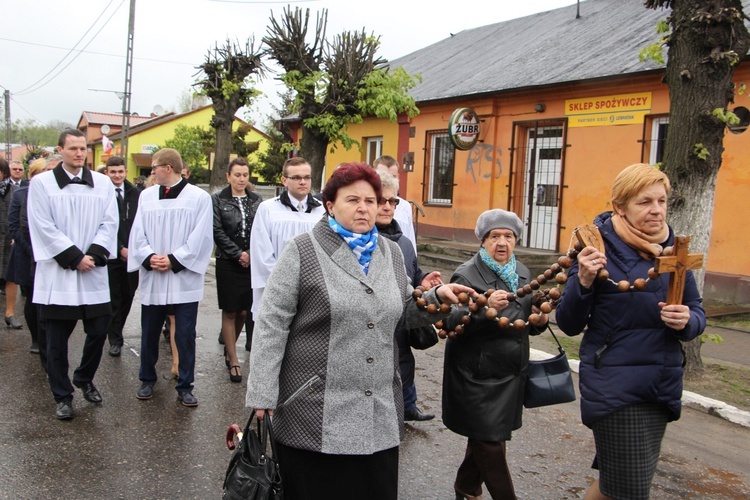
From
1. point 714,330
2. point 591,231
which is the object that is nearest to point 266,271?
point 591,231

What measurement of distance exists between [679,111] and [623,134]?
707cm

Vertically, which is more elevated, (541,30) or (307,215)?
(541,30)

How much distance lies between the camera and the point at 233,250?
6.77 m

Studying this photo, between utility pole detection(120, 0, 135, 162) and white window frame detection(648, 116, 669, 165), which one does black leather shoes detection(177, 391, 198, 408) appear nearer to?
white window frame detection(648, 116, 669, 165)

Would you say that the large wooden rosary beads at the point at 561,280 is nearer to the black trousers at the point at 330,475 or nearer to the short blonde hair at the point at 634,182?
the short blonde hair at the point at 634,182

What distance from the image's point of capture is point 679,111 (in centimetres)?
662

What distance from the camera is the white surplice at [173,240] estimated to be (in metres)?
5.87

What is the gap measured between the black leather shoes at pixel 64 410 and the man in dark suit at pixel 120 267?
192 cm

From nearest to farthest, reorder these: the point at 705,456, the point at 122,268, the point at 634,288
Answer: the point at 634,288
the point at 705,456
the point at 122,268

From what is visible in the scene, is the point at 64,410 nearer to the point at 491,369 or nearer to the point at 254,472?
the point at 254,472

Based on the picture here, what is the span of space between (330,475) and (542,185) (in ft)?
43.9

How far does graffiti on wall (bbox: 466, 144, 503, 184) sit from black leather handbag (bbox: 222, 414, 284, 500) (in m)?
14.2

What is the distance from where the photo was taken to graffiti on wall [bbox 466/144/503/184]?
1654cm

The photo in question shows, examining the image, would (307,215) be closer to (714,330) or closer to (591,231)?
(591,231)
